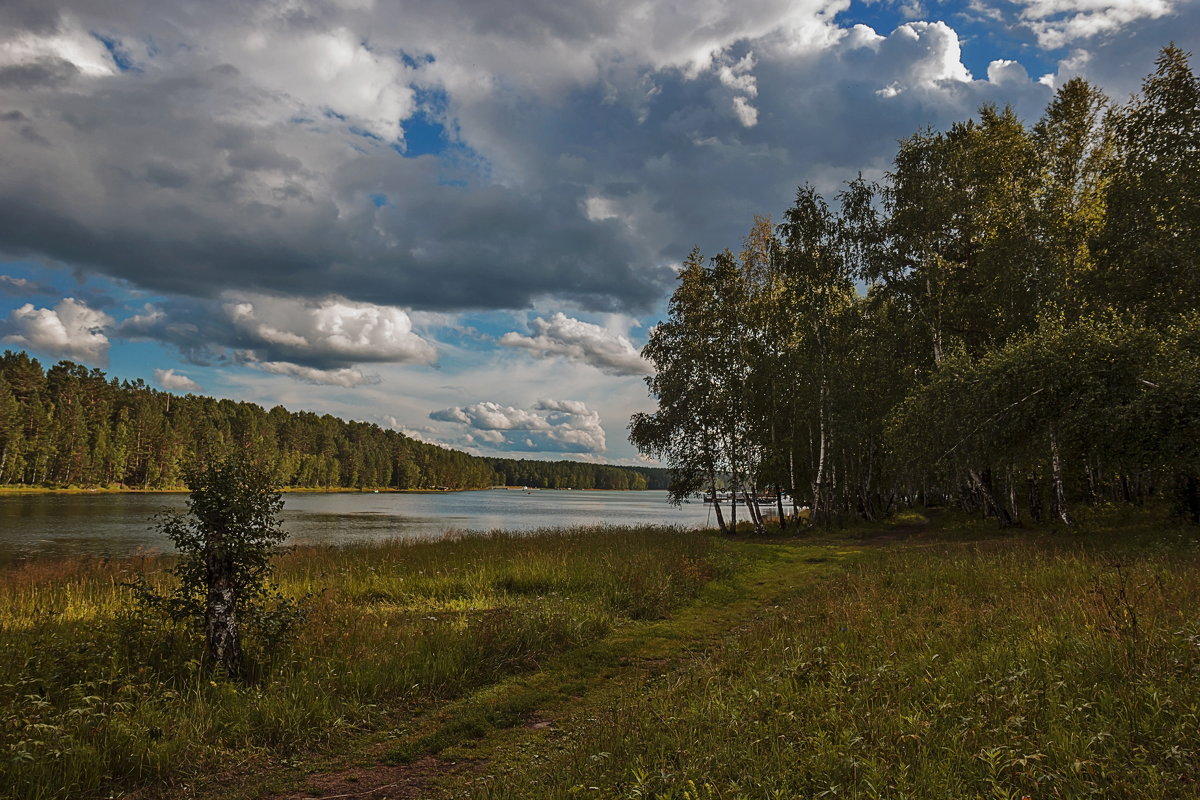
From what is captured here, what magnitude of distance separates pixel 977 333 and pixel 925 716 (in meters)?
26.0

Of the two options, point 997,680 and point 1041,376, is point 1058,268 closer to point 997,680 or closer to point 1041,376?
point 1041,376

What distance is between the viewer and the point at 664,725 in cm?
561

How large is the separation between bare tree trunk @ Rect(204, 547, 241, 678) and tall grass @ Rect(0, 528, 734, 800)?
0.32 meters

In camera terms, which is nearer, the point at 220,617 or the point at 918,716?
the point at 918,716

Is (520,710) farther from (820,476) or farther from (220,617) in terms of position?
(820,476)

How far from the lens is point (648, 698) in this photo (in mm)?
6828

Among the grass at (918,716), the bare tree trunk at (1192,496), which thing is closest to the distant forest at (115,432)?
the grass at (918,716)

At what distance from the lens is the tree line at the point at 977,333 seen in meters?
16.6

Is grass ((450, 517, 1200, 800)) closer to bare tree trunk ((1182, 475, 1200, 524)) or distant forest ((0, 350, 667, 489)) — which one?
bare tree trunk ((1182, 475, 1200, 524))

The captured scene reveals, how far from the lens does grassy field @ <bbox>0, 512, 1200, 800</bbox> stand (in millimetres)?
4324

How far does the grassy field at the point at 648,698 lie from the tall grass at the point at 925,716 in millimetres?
30

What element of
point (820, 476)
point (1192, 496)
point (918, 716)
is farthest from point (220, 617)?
point (820, 476)

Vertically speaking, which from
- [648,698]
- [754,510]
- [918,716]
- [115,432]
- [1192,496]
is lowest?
[754,510]

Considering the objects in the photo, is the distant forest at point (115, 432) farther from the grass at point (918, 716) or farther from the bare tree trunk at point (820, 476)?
the grass at point (918, 716)
